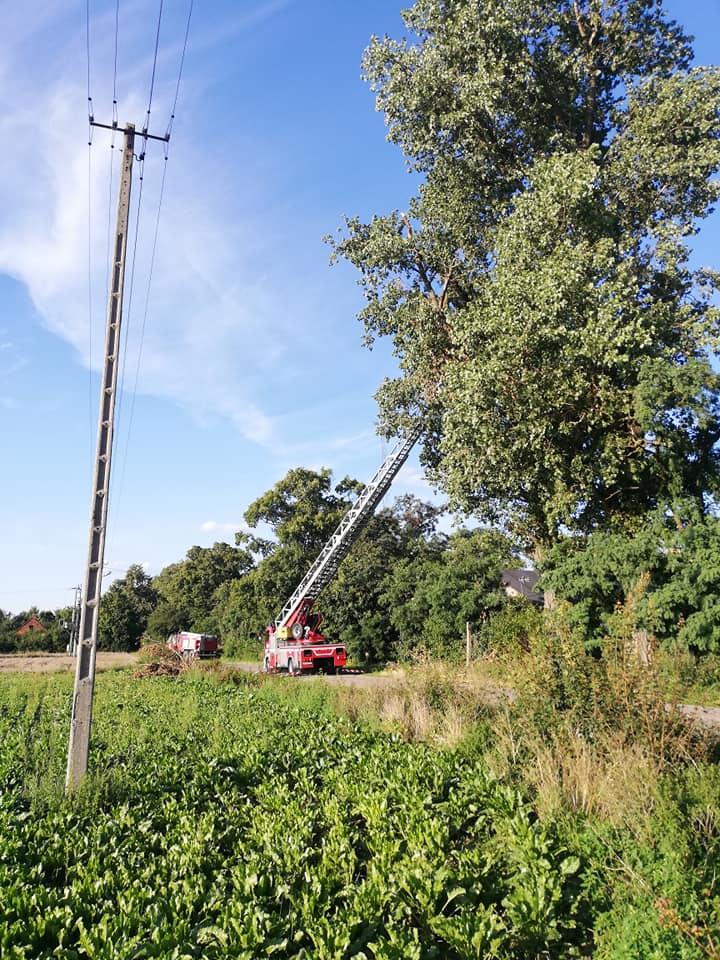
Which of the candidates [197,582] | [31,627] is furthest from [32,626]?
[197,582]

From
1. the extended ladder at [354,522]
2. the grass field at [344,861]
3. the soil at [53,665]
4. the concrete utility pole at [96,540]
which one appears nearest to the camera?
the grass field at [344,861]

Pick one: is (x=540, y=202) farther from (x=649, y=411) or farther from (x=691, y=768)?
(x=691, y=768)

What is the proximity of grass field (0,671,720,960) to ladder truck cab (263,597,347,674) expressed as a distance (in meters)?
13.7

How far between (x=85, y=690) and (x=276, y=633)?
51.9ft

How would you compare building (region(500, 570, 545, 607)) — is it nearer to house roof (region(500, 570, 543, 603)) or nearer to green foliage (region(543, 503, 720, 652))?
house roof (region(500, 570, 543, 603))

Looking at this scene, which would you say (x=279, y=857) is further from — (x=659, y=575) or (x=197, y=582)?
(x=197, y=582)

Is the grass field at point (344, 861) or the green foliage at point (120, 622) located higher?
the green foliage at point (120, 622)

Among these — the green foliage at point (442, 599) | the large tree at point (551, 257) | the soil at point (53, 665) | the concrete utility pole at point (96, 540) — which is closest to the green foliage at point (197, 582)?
the soil at point (53, 665)

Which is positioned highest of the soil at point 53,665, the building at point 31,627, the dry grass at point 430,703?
the building at point 31,627

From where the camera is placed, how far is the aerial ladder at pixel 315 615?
837 inches

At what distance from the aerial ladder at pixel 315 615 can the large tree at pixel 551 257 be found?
3299 millimetres

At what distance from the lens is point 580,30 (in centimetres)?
1708

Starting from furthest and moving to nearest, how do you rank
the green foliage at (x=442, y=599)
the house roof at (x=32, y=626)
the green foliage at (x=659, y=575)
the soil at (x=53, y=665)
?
the house roof at (x=32, y=626), the soil at (x=53, y=665), the green foliage at (x=442, y=599), the green foliage at (x=659, y=575)

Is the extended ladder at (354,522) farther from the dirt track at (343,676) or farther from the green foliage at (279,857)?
the green foliage at (279,857)
